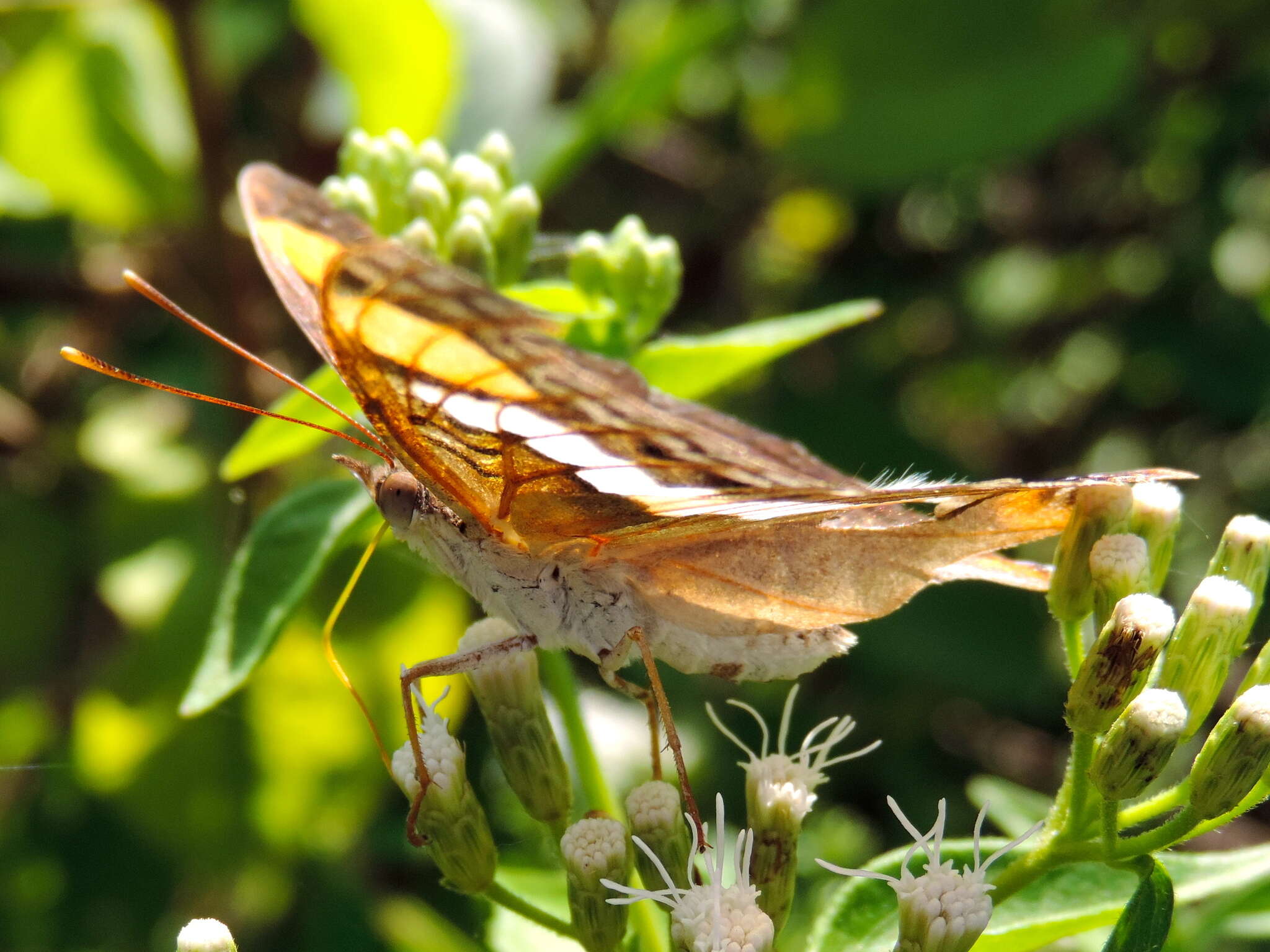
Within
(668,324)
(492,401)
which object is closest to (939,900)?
(492,401)

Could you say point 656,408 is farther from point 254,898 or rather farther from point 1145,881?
point 254,898

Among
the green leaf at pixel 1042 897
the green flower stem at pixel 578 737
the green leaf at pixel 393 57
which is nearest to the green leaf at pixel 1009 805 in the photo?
the green leaf at pixel 1042 897

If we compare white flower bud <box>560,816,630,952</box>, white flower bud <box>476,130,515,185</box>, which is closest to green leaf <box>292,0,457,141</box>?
white flower bud <box>476,130,515,185</box>

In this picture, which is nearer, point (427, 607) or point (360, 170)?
point (360, 170)

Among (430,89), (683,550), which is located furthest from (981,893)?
(430,89)

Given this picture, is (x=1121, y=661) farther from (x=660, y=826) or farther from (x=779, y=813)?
(x=660, y=826)

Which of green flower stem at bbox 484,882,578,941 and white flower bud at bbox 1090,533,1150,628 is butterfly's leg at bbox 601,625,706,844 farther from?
white flower bud at bbox 1090,533,1150,628

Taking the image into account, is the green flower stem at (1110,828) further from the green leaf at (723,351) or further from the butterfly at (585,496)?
the green leaf at (723,351)
